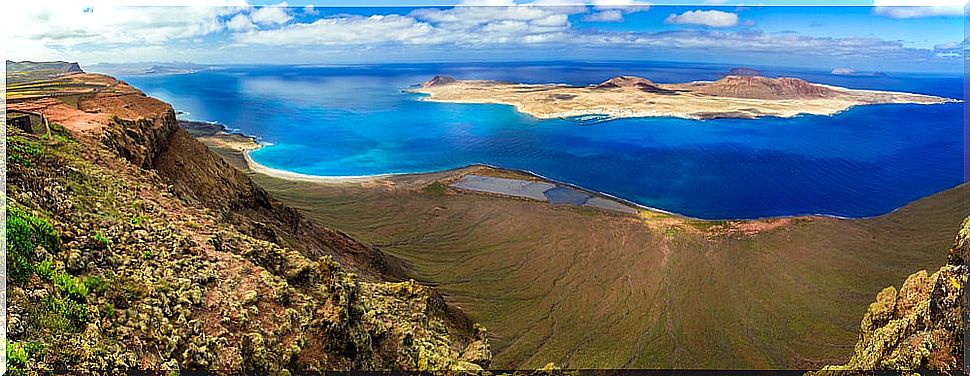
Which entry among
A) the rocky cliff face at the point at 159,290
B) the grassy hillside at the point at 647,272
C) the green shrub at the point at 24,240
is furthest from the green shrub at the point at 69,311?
the grassy hillside at the point at 647,272

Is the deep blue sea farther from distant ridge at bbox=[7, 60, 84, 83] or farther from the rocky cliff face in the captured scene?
the rocky cliff face

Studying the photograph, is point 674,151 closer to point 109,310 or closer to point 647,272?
point 647,272

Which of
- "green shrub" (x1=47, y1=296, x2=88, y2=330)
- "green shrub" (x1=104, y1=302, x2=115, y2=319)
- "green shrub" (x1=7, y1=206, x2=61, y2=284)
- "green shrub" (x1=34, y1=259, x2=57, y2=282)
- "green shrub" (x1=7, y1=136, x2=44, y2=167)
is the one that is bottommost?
"green shrub" (x1=104, y1=302, x2=115, y2=319)

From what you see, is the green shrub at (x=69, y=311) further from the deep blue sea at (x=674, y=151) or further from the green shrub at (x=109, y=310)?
the deep blue sea at (x=674, y=151)

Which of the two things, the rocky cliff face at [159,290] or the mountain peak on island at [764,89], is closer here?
the rocky cliff face at [159,290]

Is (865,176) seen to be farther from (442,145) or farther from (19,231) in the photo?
(19,231)

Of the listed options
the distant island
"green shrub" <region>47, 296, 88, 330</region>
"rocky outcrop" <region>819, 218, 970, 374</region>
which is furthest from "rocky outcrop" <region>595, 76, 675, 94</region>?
"green shrub" <region>47, 296, 88, 330</region>

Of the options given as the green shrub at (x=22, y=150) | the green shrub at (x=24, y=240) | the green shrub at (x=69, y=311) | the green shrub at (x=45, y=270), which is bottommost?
the green shrub at (x=69, y=311)
